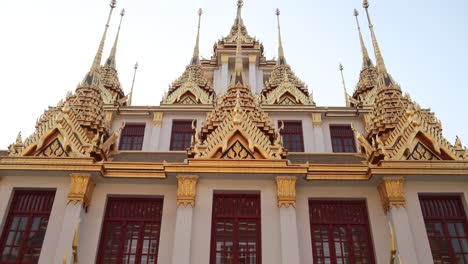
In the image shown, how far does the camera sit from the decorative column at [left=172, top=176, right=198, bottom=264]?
11445mm

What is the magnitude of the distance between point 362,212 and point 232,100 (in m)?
6.54

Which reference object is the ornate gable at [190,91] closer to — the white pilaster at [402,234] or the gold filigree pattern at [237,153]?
the gold filigree pattern at [237,153]

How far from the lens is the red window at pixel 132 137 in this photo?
19781mm

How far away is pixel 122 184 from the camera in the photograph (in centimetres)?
1325

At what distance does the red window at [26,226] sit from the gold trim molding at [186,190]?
152 inches

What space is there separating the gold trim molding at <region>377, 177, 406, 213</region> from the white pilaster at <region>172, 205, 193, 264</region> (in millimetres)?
5597

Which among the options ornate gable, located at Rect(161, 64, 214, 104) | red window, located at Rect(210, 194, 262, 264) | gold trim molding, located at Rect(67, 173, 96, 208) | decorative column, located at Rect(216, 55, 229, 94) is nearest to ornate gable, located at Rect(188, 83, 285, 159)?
red window, located at Rect(210, 194, 262, 264)

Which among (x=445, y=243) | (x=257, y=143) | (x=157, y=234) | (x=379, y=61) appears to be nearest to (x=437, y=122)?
(x=379, y=61)

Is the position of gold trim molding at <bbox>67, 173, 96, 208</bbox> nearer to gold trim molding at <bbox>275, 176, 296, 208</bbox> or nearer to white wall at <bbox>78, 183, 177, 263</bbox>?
white wall at <bbox>78, 183, 177, 263</bbox>

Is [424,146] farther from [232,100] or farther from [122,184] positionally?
[122,184]

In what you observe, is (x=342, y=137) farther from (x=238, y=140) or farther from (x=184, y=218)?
(x=184, y=218)

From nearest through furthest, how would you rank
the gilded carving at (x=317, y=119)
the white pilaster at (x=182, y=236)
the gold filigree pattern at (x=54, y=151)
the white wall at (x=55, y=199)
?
the white pilaster at (x=182, y=236) < the white wall at (x=55, y=199) < the gold filigree pattern at (x=54, y=151) < the gilded carving at (x=317, y=119)

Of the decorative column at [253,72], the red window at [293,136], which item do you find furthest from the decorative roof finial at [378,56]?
the decorative column at [253,72]

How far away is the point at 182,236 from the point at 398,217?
6.01 m
